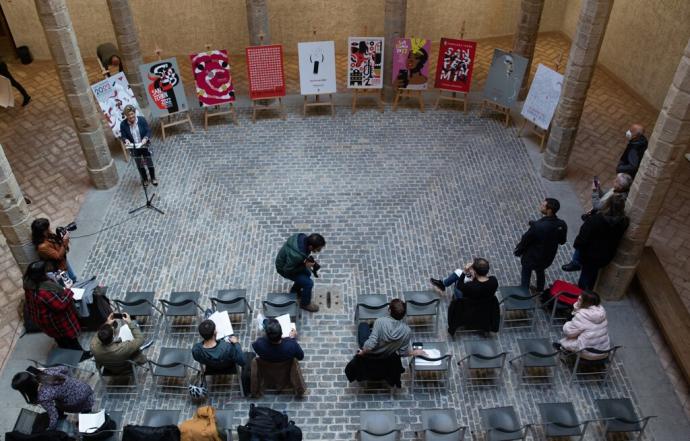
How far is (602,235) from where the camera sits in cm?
821

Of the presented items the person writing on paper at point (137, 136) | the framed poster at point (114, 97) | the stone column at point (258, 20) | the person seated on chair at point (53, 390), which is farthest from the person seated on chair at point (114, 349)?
the stone column at point (258, 20)

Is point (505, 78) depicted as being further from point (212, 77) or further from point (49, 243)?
point (49, 243)

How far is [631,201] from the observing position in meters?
8.05

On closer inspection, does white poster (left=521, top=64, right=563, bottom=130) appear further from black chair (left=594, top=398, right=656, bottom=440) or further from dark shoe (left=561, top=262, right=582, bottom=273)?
black chair (left=594, top=398, right=656, bottom=440)

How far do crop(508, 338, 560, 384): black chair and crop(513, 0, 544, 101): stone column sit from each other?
6897 millimetres

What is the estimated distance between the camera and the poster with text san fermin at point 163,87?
11.8 meters

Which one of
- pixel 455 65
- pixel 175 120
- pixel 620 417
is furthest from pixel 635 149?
pixel 175 120

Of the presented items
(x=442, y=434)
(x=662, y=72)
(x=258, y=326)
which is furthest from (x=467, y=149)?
(x=442, y=434)

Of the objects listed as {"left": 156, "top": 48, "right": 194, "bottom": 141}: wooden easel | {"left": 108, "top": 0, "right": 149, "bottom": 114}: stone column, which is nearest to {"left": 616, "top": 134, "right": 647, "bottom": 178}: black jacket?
{"left": 156, "top": 48, "right": 194, "bottom": 141}: wooden easel

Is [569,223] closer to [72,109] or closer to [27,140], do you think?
[72,109]

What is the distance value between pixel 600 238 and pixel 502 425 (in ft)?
10.00

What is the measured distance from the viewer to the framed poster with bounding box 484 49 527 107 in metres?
12.3

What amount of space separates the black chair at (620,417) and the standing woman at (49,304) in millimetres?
6676

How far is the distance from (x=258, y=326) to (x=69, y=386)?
2629mm
